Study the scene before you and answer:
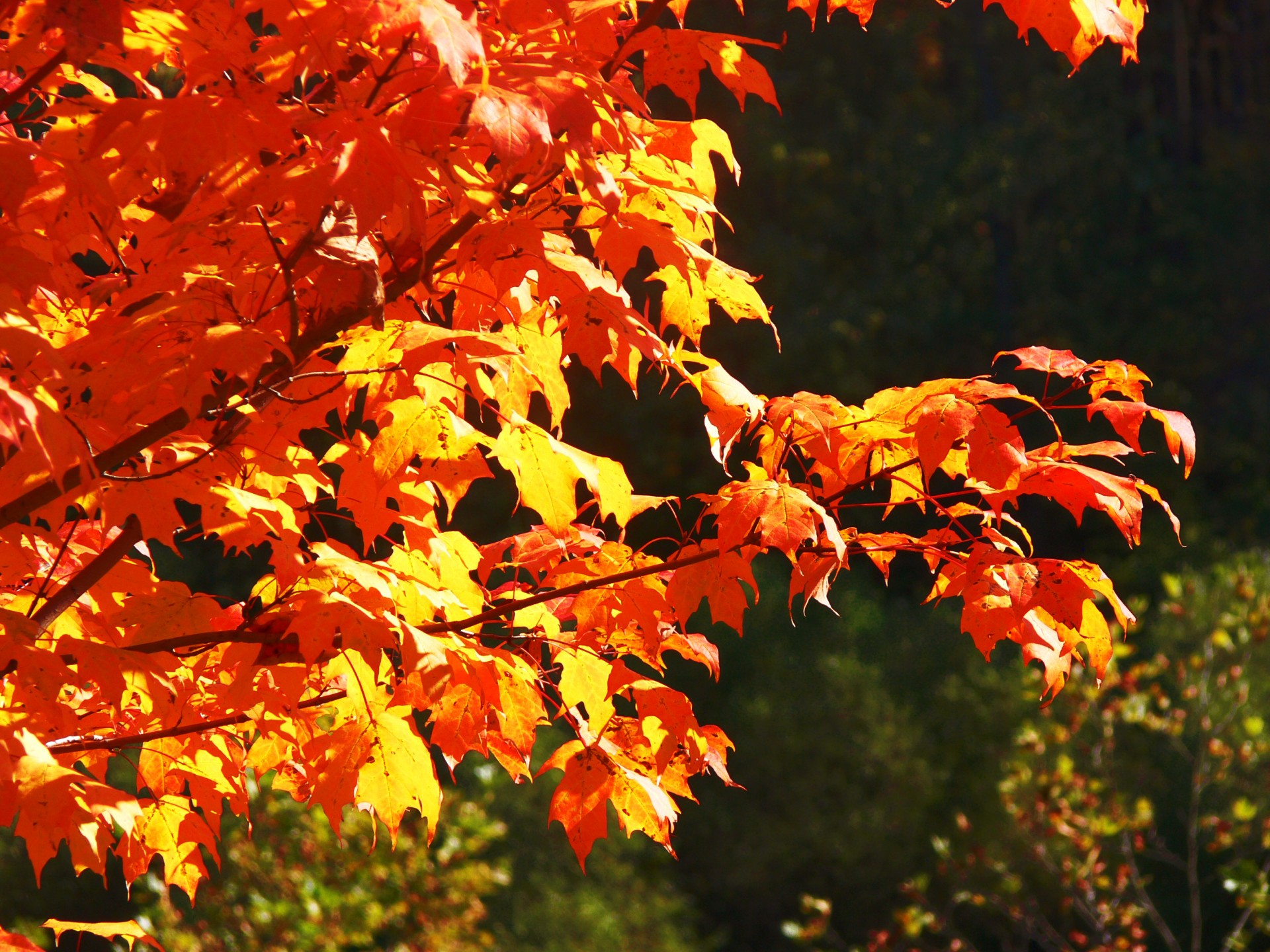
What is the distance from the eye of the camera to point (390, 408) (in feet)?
5.44

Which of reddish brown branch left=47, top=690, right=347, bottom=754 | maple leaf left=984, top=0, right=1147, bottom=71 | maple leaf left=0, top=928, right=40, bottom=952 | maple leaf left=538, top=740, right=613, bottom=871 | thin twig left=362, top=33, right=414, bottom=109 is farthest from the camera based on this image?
maple leaf left=538, top=740, right=613, bottom=871

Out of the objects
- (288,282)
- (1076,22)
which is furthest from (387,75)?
(1076,22)

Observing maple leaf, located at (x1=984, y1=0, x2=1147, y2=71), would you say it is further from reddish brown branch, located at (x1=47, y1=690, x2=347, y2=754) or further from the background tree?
the background tree

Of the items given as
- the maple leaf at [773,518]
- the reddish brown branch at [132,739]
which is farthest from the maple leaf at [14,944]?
the maple leaf at [773,518]

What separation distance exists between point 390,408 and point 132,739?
2.20 feet

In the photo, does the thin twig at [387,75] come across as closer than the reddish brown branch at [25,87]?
Yes

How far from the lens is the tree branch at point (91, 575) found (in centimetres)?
173

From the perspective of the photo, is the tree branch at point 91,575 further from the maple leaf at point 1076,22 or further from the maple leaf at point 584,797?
the maple leaf at point 1076,22

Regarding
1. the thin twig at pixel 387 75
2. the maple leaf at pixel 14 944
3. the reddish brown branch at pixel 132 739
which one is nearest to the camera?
the thin twig at pixel 387 75

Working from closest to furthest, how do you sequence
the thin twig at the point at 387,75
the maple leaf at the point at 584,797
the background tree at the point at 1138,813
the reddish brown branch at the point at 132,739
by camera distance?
the thin twig at the point at 387,75 → the reddish brown branch at the point at 132,739 → the maple leaf at the point at 584,797 → the background tree at the point at 1138,813

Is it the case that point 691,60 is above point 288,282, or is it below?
above

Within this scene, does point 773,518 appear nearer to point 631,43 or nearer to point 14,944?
point 631,43

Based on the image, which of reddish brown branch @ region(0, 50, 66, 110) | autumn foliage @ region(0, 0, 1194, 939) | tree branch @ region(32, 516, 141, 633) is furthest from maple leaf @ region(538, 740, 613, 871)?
reddish brown branch @ region(0, 50, 66, 110)

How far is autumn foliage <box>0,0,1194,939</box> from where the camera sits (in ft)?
4.63
